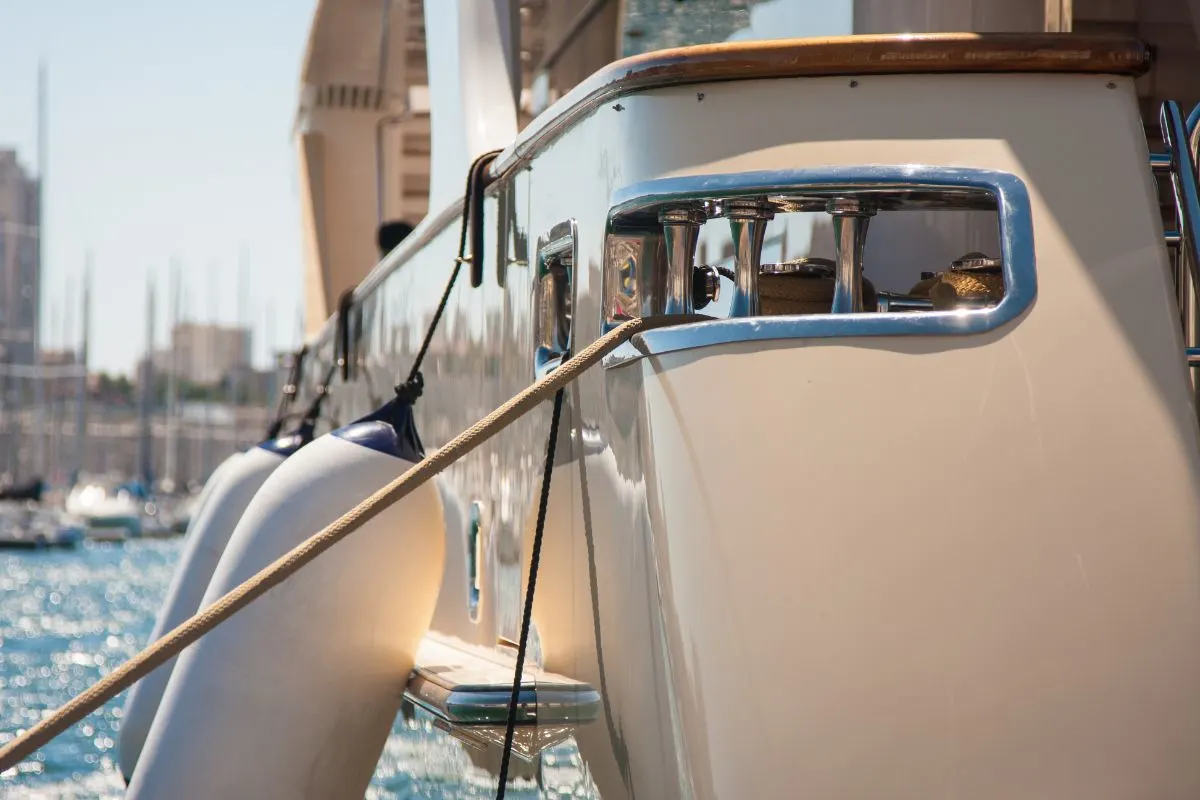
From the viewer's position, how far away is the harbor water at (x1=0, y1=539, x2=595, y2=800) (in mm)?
4777

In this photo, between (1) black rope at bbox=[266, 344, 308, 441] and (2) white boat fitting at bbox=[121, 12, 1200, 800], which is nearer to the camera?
(2) white boat fitting at bbox=[121, 12, 1200, 800]

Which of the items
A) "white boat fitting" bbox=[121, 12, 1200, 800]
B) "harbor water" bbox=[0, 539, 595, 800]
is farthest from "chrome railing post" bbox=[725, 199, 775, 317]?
"harbor water" bbox=[0, 539, 595, 800]

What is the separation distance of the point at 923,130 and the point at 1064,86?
0.26 m

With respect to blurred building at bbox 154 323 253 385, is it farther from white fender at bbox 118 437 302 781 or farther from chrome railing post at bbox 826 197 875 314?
chrome railing post at bbox 826 197 875 314

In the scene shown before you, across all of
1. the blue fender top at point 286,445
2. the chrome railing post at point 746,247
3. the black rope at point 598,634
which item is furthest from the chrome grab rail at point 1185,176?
the blue fender top at point 286,445

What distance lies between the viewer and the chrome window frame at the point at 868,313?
9.18 feet

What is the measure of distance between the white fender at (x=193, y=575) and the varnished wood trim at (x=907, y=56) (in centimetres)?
386

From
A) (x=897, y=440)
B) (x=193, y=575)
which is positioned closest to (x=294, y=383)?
(x=193, y=575)

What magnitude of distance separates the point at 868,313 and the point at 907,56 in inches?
17.8

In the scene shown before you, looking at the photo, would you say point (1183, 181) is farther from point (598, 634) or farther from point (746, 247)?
point (598, 634)

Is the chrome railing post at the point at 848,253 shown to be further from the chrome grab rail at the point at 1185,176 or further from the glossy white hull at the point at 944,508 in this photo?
the chrome grab rail at the point at 1185,176

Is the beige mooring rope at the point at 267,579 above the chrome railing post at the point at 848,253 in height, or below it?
below

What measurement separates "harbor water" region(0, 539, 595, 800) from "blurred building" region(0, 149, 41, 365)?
17856mm

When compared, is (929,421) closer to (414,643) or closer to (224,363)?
(414,643)
